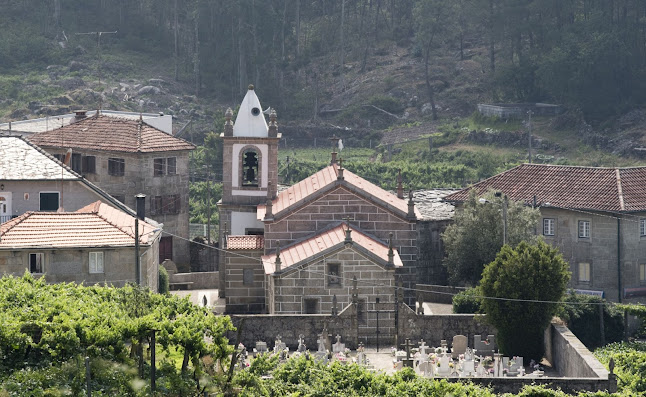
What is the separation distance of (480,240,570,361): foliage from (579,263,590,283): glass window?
16.5 metres

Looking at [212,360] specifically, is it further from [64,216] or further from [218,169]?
[218,169]

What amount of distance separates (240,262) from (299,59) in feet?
248


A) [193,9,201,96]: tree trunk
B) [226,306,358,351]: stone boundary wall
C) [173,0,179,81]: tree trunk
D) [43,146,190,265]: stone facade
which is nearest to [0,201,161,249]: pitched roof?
[226,306,358,351]: stone boundary wall

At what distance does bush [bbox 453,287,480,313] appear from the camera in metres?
62.2

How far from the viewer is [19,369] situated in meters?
43.9

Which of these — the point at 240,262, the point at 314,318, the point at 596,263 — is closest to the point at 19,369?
the point at 314,318

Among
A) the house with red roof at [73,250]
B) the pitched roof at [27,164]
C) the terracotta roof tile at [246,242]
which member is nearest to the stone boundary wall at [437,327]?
the terracotta roof tile at [246,242]

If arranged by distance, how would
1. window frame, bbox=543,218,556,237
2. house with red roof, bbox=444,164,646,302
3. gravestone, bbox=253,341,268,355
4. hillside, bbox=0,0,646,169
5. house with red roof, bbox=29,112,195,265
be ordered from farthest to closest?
hillside, bbox=0,0,646,169 → house with red roof, bbox=29,112,195,265 → window frame, bbox=543,218,556,237 → house with red roof, bbox=444,164,646,302 → gravestone, bbox=253,341,268,355

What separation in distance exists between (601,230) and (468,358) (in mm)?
21746

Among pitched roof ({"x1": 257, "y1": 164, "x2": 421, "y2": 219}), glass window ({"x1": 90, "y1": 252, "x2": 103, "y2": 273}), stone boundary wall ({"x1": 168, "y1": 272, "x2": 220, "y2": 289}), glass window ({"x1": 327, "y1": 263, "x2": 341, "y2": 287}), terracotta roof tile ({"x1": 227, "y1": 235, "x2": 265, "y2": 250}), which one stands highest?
pitched roof ({"x1": 257, "y1": 164, "x2": 421, "y2": 219})

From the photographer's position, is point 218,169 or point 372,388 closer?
point 372,388

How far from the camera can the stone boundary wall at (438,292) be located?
69.2 metres

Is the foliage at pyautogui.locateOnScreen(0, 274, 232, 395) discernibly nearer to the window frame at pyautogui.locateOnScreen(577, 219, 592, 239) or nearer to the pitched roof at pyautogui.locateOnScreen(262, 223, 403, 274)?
the pitched roof at pyautogui.locateOnScreen(262, 223, 403, 274)

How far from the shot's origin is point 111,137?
85.2 meters
